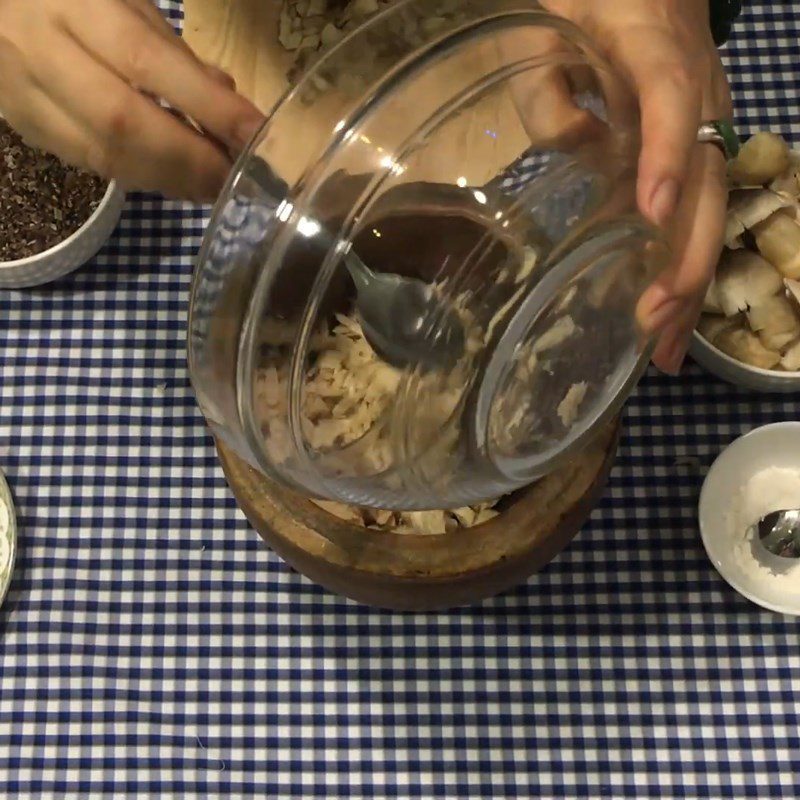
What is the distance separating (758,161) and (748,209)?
3 cm

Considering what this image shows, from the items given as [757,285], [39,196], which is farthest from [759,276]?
[39,196]

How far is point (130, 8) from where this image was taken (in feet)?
1.40

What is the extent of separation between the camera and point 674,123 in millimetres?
421

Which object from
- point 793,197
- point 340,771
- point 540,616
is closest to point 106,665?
point 340,771

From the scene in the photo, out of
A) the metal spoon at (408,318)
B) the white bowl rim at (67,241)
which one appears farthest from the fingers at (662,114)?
the white bowl rim at (67,241)

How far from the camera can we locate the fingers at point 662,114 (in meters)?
0.41

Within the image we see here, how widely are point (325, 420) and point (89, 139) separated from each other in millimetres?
170

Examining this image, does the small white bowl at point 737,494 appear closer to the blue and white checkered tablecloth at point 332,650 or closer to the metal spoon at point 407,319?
the blue and white checkered tablecloth at point 332,650

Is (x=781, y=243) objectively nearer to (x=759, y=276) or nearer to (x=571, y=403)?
(x=759, y=276)

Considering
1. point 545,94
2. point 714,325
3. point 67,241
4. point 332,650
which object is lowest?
point 332,650

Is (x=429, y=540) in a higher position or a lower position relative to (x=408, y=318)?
lower

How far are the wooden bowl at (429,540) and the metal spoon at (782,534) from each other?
0.14 meters

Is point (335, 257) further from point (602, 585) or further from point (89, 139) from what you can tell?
point (602, 585)

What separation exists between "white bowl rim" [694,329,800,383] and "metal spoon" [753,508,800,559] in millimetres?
83
